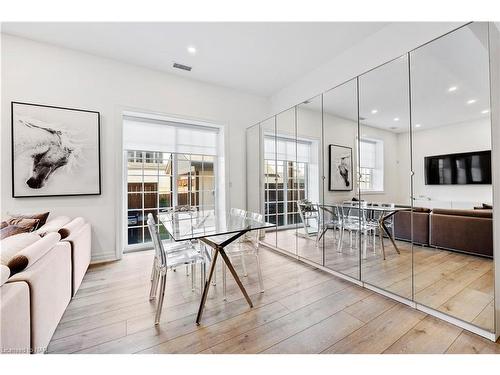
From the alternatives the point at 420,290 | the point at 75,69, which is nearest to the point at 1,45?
the point at 75,69

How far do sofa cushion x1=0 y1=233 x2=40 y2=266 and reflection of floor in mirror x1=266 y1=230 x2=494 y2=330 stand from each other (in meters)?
3.01

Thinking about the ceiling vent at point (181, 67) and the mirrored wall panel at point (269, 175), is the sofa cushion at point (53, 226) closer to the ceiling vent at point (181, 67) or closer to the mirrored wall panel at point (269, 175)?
the ceiling vent at point (181, 67)

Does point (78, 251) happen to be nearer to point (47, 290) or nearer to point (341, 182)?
point (47, 290)

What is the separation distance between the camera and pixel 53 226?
7.77ft

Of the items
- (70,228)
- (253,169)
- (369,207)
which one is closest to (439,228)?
(369,207)

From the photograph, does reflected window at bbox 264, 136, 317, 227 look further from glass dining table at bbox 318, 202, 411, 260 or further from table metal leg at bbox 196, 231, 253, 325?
table metal leg at bbox 196, 231, 253, 325

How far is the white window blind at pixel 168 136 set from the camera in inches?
141

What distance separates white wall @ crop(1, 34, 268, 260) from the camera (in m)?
2.70

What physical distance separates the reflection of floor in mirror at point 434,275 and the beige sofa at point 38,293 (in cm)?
278

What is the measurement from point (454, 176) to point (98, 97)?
446cm

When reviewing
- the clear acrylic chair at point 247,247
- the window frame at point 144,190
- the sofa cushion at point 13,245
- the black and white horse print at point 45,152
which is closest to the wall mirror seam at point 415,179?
the clear acrylic chair at point 247,247

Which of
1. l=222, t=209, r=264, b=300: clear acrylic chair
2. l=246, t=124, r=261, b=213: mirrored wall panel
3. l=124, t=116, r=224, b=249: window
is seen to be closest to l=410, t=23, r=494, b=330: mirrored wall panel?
l=222, t=209, r=264, b=300: clear acrylic chair

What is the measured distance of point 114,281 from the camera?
2.55 meters

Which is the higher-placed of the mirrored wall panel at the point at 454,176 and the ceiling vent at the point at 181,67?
the ceiling vent at the point at 181,67
